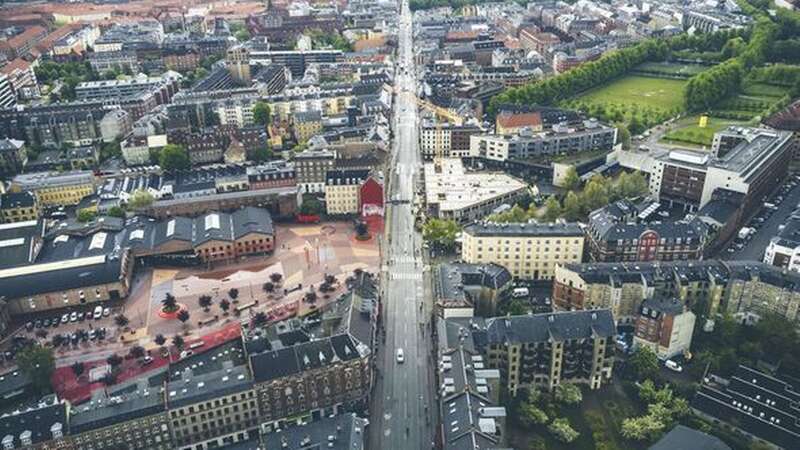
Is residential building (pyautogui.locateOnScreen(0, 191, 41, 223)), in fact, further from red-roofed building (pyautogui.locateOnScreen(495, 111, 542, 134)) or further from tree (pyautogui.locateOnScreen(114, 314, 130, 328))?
red-roofed building (pyautogui.locateOnScreen(495, 111, 542, 134))

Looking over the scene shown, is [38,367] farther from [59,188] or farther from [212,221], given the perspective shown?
[59,188]

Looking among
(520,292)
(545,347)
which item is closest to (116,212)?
(520,292)

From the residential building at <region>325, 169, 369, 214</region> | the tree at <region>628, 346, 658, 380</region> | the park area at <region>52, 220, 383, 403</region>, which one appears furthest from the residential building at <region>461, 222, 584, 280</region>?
the residential building at <region>325, 169, 369, 214</region>

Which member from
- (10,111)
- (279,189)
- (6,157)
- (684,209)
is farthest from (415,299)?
(10,111)

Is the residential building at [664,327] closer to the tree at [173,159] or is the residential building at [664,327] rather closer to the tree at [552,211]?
the tree at [552,211]

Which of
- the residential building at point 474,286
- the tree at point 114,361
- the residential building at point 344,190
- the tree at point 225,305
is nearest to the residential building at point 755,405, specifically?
the residential building at point 474,286

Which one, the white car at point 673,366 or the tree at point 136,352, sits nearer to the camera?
the white car at point 673,366

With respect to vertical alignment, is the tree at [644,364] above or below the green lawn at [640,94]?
below
